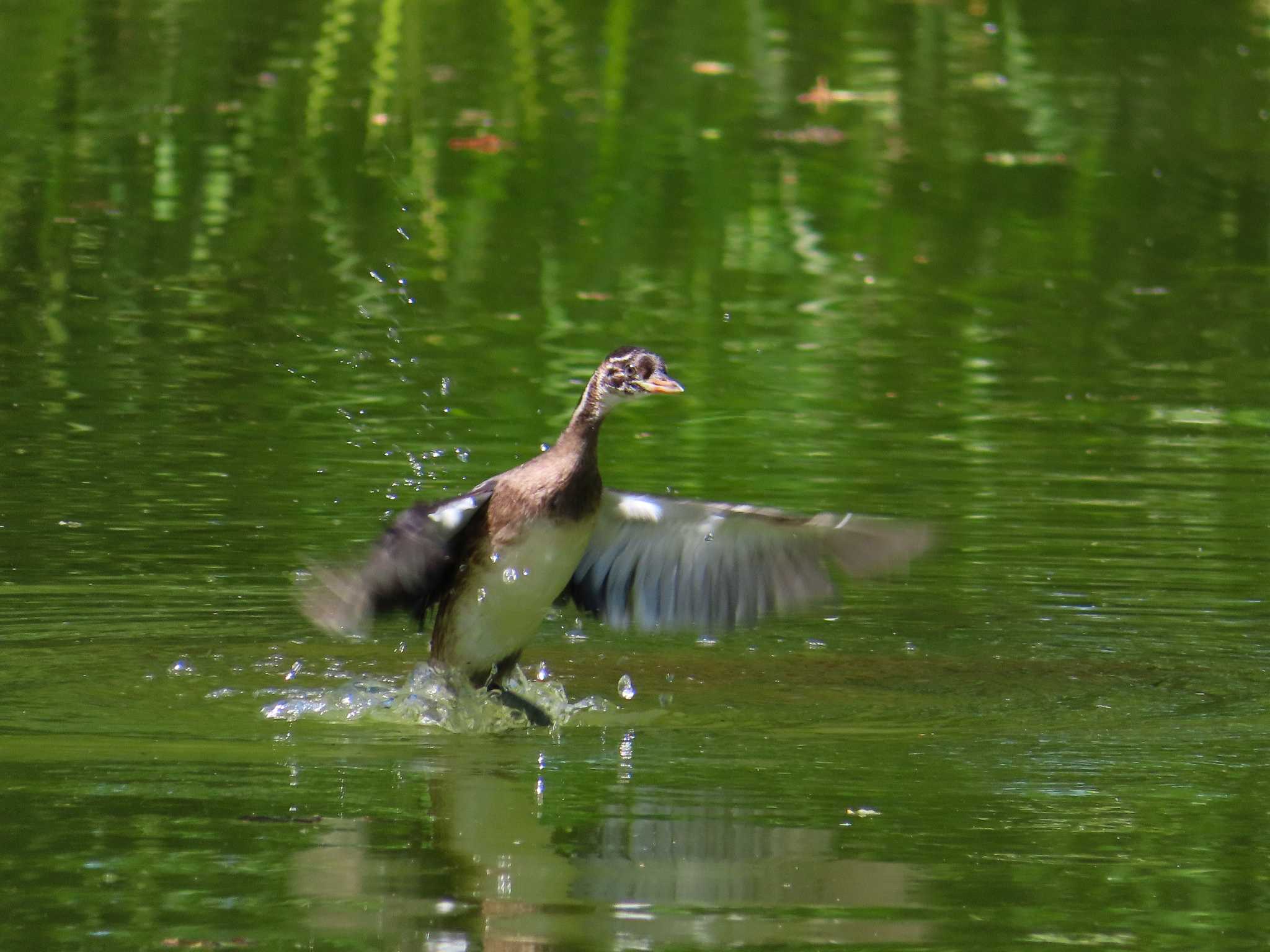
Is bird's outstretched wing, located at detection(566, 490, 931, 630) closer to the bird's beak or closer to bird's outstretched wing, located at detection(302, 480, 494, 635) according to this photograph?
the bird's beak

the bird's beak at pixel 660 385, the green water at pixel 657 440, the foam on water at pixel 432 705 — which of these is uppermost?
the bird's beak at pixel 660 385

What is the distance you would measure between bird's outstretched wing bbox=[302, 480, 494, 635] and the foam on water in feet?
0.76

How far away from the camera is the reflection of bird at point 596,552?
8469mm

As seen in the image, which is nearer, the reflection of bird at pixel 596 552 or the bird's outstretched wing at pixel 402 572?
the bird's outstretched wing at pixel 402 572

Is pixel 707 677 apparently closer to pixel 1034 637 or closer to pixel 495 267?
pixel 1034 637

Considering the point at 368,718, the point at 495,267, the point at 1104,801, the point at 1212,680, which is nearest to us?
the point at 1104,801

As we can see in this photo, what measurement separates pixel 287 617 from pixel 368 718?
168 centimetres

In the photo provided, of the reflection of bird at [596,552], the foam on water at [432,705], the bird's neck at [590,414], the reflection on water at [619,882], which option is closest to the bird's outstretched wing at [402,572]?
the reflection of bird at [596,552]

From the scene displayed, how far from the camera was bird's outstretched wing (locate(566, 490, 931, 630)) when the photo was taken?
8.41 m

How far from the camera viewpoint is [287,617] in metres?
9.73

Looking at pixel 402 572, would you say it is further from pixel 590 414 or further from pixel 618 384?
pixel 618 384

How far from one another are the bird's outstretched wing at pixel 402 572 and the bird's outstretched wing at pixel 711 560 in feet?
1.68

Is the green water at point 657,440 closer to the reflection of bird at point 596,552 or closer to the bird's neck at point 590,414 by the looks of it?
the reflection of bird at point 596,552

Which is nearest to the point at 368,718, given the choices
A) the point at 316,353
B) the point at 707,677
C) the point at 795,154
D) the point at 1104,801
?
the point at 707,677
